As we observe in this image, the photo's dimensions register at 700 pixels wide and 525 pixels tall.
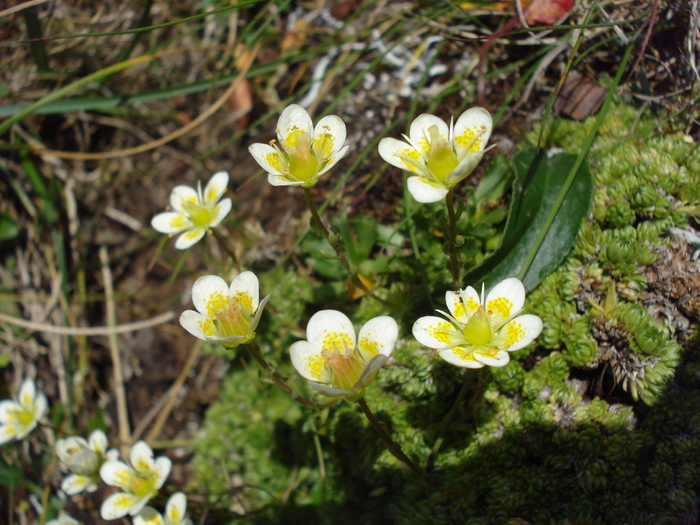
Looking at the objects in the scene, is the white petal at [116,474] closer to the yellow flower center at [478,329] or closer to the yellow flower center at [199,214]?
the yellow flower center at [199,214]

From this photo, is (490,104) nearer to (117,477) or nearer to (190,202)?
(190,202)

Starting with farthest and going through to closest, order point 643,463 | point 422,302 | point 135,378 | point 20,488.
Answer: point 135,378 → point 20,488 → point 422,302 → point 643,463

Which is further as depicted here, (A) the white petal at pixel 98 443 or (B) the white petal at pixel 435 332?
(A) the white petal at pixel 98 443

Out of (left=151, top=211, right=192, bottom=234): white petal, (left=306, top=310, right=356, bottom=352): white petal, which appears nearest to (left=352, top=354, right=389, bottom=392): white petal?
(left=306, top=310, right=356, bottom=352): white petal

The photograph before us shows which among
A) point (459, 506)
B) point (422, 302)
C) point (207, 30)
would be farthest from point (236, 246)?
Answer: point (459, 506)

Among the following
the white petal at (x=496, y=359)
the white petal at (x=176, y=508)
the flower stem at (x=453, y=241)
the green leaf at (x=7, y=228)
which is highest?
the flower stem at (x=453, y=241)

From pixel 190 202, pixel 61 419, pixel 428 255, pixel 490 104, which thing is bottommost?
pixel 61 419

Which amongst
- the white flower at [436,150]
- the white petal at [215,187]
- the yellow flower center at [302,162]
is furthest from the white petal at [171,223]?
the white flower at [436,150]

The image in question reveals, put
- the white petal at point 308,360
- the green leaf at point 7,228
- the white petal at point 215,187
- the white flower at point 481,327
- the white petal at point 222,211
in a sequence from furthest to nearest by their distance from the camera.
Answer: the green leaf at point 7,228, the white petal at point 215,187, the white petal at point 222,211, the white petal at point 308,360, the white flower at point 481,327

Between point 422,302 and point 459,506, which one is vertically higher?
point 422,302
